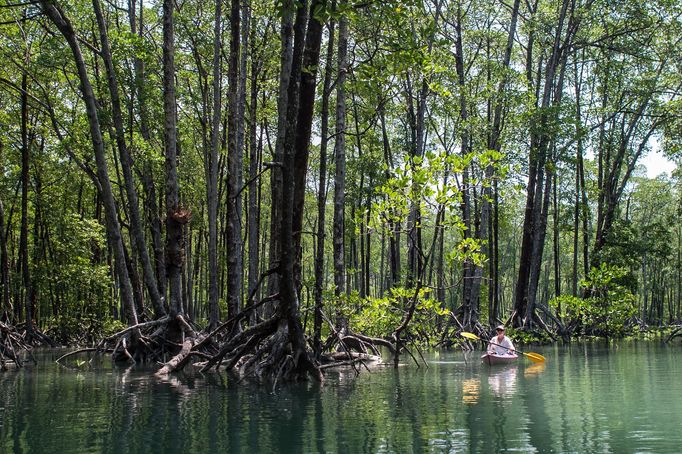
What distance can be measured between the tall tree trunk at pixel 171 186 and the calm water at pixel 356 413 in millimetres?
2505

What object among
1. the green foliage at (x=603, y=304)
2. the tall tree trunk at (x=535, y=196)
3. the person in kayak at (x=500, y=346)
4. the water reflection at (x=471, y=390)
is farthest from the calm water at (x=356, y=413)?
the tall tree trunk at (x=535, y=196)

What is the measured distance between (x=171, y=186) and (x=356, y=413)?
29.1 ft

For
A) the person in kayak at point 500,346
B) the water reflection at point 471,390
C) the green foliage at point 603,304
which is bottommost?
the water reflection at point 471,390

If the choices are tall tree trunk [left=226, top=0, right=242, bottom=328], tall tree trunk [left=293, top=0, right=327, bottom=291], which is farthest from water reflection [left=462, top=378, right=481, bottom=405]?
tall tree trunk [left=226, top=0, right=242, bottom=328]

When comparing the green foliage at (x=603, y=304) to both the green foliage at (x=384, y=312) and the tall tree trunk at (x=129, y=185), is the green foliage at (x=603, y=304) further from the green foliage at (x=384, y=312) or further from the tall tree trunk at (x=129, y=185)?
the tall tree trunk at (x=129, y=185)

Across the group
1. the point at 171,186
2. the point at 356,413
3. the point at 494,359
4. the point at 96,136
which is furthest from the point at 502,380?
the point at 96,136

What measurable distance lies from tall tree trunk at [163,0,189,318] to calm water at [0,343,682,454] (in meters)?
2.50

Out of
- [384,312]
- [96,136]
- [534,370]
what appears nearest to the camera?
[384,312]

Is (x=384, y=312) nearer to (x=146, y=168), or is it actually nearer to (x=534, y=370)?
(x=534, y=370)

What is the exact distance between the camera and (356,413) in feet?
27.2

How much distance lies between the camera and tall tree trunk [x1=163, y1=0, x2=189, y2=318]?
15188 millimetres

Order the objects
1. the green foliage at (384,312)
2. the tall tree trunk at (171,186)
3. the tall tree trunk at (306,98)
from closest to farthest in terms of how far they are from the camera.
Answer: the tall tree trunk at (306,98)
the green foliage at (384,312)
the tall tree trunk at (171,186)

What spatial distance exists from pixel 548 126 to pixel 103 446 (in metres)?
19.0

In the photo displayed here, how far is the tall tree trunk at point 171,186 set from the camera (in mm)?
15188
